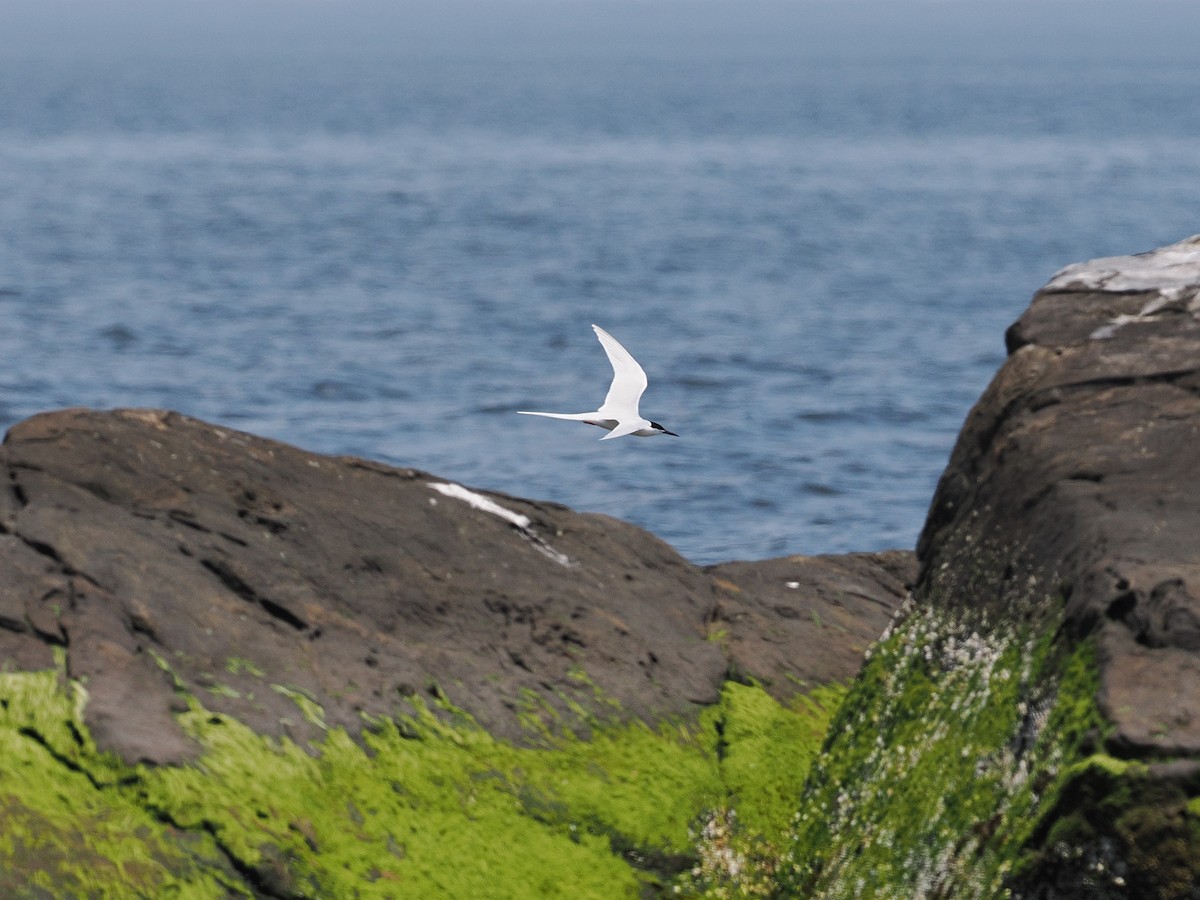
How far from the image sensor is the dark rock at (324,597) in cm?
764

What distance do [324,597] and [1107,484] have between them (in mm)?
3685

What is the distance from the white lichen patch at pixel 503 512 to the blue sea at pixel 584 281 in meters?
7.44

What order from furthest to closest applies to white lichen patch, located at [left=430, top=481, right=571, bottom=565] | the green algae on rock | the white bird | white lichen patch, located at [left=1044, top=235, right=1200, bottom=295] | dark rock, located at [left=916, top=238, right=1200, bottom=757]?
the white bird
white lichen patch, located at [left=430, top=481, right=571, bottom=565]
white lichen patch, located at [left=1044, top=235, right=1200, bottom=295]
the green algae on rock
dark rock, located at [left=916, top=238, right=1200, bottom=757]

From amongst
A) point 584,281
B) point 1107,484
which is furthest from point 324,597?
point 584,281

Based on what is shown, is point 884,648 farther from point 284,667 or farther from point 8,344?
point 8,344

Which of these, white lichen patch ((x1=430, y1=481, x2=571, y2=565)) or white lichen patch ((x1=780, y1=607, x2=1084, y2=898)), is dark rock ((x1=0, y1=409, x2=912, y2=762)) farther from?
white lichen patch ((x1=780, y1=607, x2=1084, y2=898))

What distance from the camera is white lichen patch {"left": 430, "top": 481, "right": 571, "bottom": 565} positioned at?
9.71 m

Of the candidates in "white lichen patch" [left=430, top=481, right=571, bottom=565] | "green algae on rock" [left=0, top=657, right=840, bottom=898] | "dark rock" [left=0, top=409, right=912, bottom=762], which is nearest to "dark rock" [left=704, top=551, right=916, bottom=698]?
"dark rock" [left=0, top=409, right=912, bottom=762]

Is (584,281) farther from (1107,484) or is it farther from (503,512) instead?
(1107,484)

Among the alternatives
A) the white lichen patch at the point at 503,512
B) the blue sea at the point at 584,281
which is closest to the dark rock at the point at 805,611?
the white lichen patch at the point at 503,512

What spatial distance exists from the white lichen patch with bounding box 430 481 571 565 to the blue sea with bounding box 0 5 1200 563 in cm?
744

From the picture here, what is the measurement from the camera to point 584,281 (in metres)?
34.9

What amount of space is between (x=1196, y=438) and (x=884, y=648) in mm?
1749

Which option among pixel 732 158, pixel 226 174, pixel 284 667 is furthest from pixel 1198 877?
pixel 732 158
